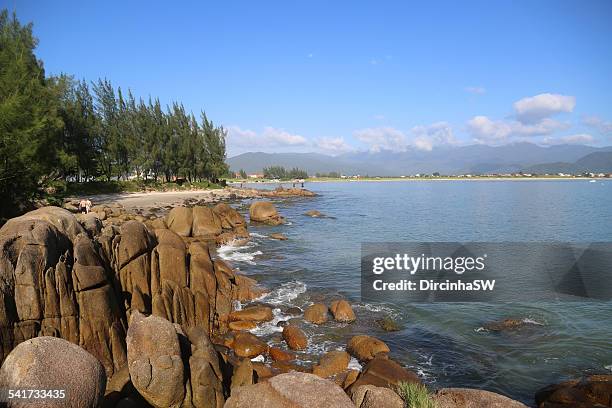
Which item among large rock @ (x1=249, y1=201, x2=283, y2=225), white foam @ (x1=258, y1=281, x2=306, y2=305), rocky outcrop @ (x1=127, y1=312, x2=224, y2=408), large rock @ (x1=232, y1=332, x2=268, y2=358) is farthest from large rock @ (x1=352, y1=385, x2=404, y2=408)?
large rock @ (x1=249, y1=201, x2=283, y2=225)

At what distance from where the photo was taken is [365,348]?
15.7 meters

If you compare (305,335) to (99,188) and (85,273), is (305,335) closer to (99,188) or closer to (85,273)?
(85,273)

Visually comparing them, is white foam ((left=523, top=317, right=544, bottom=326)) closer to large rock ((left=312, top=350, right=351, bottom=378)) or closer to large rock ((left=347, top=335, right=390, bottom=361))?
large rock ((left=347, top=335, right=390, bottom=361))

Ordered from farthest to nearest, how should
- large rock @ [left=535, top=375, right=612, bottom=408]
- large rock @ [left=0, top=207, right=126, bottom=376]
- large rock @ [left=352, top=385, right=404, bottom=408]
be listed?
large rock @ [left=0, top=207, right=126, bottom=376]
large rock @ [left=535, top=375, right=612, bottom=408]
large rock @ [left=352, top=385, right=404, bottom=408]

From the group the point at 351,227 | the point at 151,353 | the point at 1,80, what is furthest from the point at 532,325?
the point at 1,80

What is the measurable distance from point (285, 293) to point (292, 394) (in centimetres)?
1523

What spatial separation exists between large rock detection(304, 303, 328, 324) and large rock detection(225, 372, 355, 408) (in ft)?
33.8

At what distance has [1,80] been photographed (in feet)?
104

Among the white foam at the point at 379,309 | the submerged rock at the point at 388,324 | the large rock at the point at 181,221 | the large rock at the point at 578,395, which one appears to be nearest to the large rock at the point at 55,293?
the submerged rock at the point at 388,324

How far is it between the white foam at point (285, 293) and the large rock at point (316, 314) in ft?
8.15

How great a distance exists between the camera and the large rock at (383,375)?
12430 mm

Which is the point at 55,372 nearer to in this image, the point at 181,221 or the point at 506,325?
the point at 506,325

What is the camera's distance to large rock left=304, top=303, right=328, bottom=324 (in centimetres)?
1942

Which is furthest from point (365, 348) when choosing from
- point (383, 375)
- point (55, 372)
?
point (55, 372)
